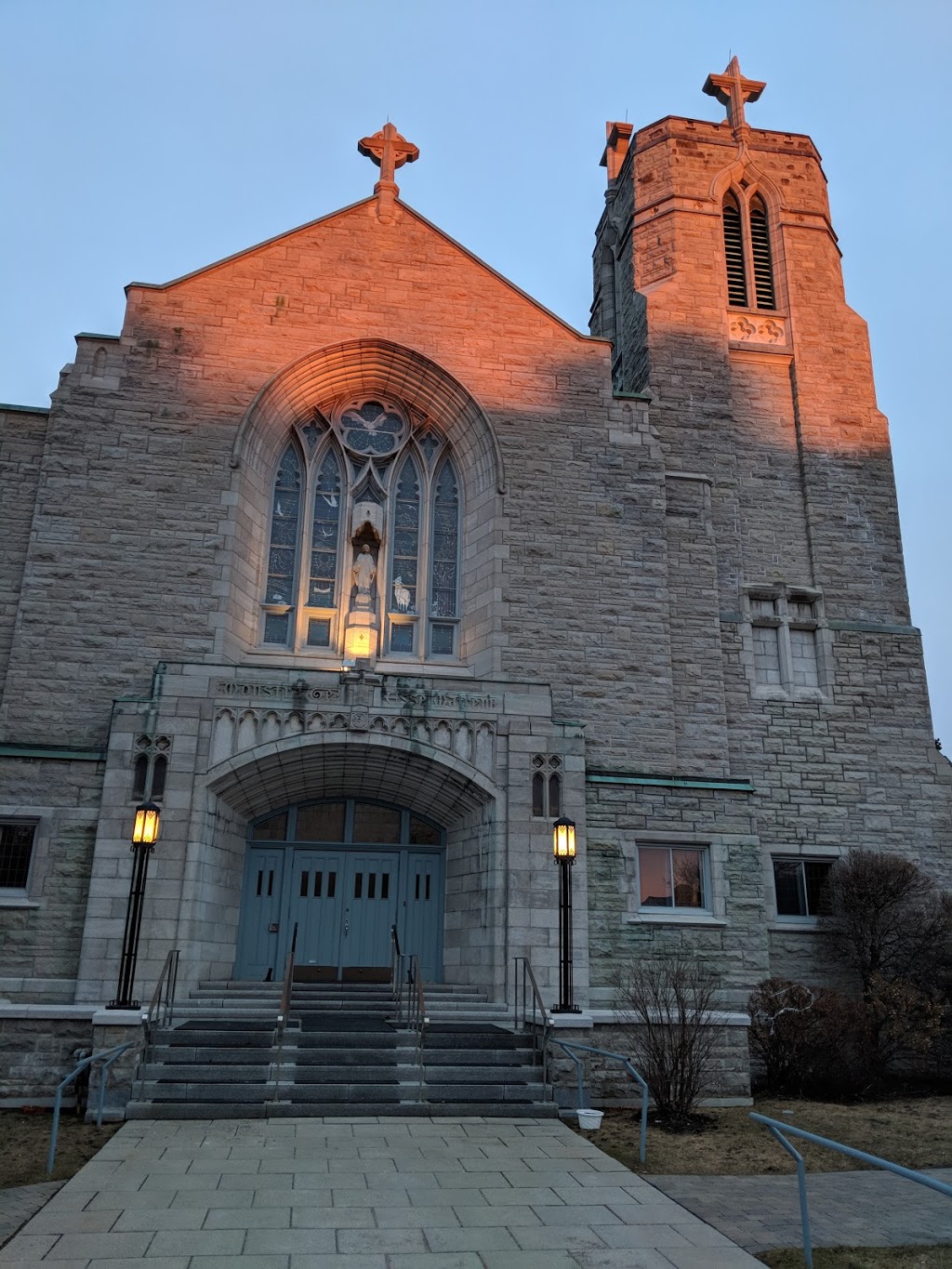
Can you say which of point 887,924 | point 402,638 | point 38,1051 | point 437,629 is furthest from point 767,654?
point 38,1051

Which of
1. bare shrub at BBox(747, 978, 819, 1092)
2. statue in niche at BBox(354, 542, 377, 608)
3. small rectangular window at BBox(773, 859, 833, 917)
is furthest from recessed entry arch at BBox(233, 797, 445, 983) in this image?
small rectangular window at BBox(773, 859, 833, 917)

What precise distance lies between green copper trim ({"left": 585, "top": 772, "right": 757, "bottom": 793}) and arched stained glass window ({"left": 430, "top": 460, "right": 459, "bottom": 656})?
326 cm

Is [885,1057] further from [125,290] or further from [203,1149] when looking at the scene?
[125,290]

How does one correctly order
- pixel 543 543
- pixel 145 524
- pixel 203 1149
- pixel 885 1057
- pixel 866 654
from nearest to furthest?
pixel 203 1149 → pixel 885 1057 → pixel 145 524 → pixel 543 543 → pixel 866 654

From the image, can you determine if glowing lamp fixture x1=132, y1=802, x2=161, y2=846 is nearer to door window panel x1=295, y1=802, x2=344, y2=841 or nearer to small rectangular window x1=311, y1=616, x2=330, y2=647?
door window panel x1=295, y1=802, x2=344, y2=841

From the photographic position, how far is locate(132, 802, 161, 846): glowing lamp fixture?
448 inches

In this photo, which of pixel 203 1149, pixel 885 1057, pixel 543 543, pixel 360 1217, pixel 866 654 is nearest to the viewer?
pixel 360 1217

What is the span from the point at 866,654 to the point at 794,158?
34.2ft

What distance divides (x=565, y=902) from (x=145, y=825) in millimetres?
4922

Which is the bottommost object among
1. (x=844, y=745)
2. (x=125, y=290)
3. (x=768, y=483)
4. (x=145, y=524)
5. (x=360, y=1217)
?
(x=360, y=1217)

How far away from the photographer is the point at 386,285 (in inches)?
648

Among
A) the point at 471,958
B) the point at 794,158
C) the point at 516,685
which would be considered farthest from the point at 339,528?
the point at 794,158

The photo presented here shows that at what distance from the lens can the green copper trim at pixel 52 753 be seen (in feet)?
41.6

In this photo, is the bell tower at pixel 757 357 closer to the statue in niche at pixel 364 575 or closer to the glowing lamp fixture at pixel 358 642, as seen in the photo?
the statue in niche at pixel 364 575
